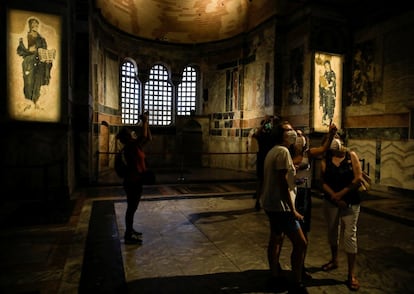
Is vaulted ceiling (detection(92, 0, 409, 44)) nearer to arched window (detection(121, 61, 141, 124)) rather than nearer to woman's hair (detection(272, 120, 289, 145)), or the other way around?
arched window (detection(121, 61, 141, 124))

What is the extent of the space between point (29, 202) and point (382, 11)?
12279mm

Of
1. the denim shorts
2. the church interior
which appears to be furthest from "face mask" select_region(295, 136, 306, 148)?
the church interior

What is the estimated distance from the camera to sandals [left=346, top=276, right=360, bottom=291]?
11.3 ft

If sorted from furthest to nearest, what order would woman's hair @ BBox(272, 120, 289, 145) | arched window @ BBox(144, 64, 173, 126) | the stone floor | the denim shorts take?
1. arched window @ BBox(144, 64, 173, 126)
2. the stone floor
3. woman's hair @ BBox(272, 120, 289, 145)
4. the denim shorts

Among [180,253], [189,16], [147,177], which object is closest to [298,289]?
[180,253]

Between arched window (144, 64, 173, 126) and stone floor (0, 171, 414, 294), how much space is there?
36.1 ft

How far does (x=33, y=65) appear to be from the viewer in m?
7.75

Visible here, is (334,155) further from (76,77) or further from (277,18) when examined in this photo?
Result: (277,18)

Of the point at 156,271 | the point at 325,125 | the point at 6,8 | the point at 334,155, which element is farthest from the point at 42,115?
the point at 325,125

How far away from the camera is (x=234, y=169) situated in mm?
15695

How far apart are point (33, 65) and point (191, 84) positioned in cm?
1122

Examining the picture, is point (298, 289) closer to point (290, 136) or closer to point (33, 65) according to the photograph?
point (290, 136)

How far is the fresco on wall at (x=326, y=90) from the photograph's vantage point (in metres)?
11.4

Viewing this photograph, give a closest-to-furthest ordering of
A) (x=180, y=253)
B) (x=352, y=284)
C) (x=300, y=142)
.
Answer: (x=352, y=284) < (x=300, y=142) < (x=180, y=253)
